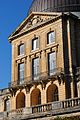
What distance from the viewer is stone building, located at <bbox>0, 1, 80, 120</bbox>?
51.3 metres

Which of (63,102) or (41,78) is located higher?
(41,78)

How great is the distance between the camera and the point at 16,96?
186 feet

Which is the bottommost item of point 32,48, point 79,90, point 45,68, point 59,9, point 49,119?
point 49,119

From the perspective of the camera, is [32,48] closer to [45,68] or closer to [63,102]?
[45,68]

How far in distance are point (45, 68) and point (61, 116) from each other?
19.8 meters

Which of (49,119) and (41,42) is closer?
(49,119)

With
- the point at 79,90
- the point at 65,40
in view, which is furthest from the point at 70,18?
the point at 79,90

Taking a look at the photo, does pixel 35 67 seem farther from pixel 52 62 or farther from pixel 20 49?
pixel 20 49

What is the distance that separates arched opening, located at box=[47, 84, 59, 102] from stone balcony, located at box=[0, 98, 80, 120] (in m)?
12.4

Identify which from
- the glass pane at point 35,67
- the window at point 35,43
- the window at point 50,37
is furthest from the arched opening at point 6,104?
the window at point 50,37

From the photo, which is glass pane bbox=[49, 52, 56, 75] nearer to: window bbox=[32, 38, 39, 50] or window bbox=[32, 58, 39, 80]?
window bbox=[32, 58, 39, 80]

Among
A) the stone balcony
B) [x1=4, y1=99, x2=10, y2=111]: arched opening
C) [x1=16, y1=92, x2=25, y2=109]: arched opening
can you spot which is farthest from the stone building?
the stone balcony

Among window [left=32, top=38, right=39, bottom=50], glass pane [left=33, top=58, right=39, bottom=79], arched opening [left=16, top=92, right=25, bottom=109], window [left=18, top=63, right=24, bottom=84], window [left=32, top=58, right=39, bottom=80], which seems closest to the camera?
window [left=32, top=58, right=39, bottom=80]

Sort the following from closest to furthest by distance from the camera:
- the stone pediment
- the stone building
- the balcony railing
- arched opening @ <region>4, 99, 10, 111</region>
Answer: the stone building
the balcony railing
the stone pediment
arched opening @ <region>4, 99, 10, 111</region>
